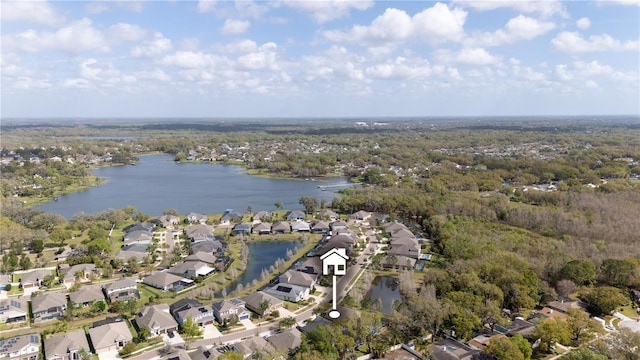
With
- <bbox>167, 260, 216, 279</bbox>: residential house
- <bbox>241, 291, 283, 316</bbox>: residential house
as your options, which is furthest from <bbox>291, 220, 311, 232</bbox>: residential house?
<bbox>241, 291, 283, 316</bbox>: residential house

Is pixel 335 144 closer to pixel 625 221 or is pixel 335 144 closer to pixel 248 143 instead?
pixel 248 143

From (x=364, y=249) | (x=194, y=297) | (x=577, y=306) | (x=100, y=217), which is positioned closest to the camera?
(x=577, y=306)

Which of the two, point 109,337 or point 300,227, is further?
point 300,227

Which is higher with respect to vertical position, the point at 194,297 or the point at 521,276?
the point at 521,276

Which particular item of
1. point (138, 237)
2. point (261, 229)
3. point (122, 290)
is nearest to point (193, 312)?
point (122, 290)

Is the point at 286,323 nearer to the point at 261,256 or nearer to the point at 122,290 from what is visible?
the point at 122,290

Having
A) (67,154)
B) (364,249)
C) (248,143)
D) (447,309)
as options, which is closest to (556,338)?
(447,309)

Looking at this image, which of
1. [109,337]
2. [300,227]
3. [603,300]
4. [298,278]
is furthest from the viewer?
[300,227]
